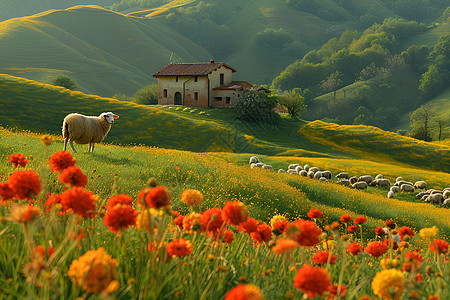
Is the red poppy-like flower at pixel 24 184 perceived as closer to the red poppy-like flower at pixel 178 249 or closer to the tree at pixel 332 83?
the red poppy-like flower at pixel 178 249

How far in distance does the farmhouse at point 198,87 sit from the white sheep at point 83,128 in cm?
3996

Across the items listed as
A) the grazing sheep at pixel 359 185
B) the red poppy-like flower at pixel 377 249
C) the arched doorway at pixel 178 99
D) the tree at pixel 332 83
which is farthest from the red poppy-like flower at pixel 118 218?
the tree at pixel 332 83

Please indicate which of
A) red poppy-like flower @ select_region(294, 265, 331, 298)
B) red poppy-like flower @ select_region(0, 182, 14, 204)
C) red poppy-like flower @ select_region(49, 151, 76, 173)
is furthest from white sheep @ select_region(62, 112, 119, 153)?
red poppy-like flower @ select_region(294, 265, 331, 298)

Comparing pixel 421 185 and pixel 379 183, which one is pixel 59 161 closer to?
pixel 379 183

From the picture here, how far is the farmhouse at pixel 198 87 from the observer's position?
197ft

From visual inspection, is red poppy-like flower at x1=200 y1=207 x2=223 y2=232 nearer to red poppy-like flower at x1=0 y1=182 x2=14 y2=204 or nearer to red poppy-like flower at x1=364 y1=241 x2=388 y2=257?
red poppy-like flower at x1=0 y1=182 x2=14 y2=204

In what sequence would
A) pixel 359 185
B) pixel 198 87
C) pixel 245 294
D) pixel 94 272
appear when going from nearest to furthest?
pixel 245 294 < pixel 94 272 < pixel 359 185 < pixel 198 87

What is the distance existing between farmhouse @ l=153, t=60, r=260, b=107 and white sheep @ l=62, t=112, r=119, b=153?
40.0 m

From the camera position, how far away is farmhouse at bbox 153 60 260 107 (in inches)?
2362

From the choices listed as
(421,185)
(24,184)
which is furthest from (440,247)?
(421,185)

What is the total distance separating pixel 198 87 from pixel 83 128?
4228 cm

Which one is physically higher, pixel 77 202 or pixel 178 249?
pixel 77 202

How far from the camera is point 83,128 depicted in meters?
19.1

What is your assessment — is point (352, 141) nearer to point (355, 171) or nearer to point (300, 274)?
point (355, 171)
